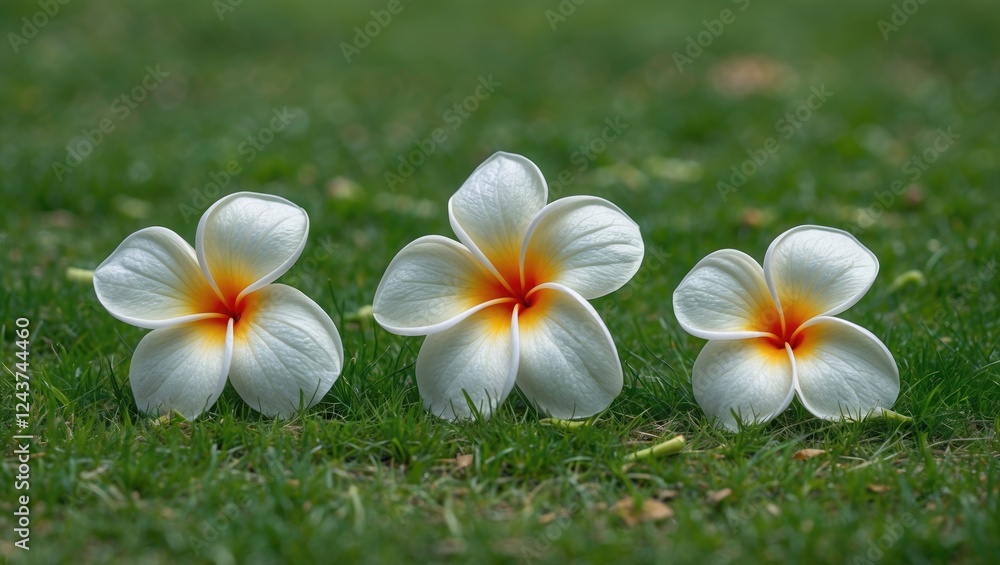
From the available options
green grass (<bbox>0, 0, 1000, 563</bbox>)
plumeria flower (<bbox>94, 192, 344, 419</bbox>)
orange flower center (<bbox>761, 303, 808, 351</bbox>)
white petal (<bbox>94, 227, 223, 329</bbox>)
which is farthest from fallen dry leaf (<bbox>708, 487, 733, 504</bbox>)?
white petal (<bbox>94, 227, 223, 329</bbox>)

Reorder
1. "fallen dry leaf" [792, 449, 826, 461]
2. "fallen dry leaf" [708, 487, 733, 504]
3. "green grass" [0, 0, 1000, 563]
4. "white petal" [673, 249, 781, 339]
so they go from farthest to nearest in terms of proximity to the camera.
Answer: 1. "white petal" [673, 249, 781, 339]
2. "fallen dry leaf" [792, 449, 826, 461]
3. "fallen dry leaf" [708, 487, 733, 504]
4. "green grass" [0, 0, 1000, 563]

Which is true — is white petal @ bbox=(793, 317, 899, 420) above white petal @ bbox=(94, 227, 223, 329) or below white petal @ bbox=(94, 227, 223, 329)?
below

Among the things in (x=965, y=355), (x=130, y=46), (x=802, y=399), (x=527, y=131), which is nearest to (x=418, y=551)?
(x=802, y=399)

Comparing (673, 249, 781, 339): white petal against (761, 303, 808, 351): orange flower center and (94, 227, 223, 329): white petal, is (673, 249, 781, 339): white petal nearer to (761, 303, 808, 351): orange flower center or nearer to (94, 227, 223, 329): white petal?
(761, 303, 808, 351): orange flower center

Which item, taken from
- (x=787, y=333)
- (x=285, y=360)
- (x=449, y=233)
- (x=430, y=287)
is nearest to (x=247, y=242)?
(x=285, y=360)

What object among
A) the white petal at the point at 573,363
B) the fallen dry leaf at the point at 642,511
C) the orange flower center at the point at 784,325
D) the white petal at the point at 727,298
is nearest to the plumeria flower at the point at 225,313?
the white petal at the point at 573,363

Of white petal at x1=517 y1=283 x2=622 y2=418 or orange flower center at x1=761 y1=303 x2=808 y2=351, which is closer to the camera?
white petal at x1=517 y1=283 x2=622 y2=418

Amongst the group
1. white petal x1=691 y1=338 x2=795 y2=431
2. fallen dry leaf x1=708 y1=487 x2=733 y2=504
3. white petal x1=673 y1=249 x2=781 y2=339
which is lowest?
fallen dry leaf x1=708 y1=487 x2=733 y2=504

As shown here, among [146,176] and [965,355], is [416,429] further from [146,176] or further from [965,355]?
[146,176]
